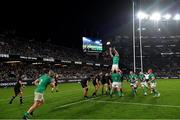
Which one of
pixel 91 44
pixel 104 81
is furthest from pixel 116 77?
pixel 91 44

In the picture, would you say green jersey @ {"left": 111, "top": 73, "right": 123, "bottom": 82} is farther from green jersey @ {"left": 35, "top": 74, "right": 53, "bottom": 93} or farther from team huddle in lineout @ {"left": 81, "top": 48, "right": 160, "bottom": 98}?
green jersey @ {"left": 35, "top": 74, "right": 53, "bottom": 93}

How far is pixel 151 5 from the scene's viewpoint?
6012 cm

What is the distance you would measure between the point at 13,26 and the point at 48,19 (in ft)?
26.1

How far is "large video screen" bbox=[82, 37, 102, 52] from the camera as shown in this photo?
70.4 metres

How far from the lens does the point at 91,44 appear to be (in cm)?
7231

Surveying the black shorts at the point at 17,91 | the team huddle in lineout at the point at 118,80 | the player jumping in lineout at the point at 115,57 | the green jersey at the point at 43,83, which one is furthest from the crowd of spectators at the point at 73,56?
the green jersey at the point at 43,83

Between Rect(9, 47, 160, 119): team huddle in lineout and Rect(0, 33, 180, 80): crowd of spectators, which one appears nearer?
Rect(9, 47, 160, 119): team huddle in lineout

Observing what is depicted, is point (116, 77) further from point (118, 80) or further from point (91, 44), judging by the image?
point (91, 44)

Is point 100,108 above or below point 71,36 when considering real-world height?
below

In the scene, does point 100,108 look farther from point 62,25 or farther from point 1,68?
point 62,25

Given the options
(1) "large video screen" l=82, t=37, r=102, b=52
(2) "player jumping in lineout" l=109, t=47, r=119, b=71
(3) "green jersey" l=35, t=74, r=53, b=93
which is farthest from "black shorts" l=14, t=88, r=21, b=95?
(1) "large video screen" l=82, t=37, r=102, b=52

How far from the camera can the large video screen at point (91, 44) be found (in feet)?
231

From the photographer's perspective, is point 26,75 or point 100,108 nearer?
point 100,108

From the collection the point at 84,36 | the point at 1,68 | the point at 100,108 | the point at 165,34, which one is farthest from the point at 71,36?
the point at 100,108
